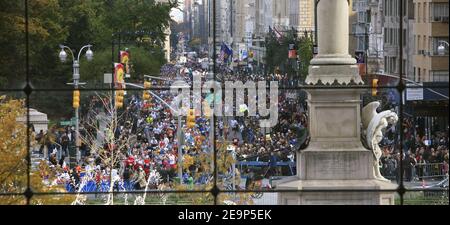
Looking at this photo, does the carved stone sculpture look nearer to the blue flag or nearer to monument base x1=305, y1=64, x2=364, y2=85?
monument base x1=305, y1=64, x2=364, y2=85

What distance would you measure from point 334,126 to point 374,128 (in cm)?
77

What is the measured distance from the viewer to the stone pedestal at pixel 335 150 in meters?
14.0

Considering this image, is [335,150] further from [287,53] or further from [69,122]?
[287,53]

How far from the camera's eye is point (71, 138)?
40.1 metres

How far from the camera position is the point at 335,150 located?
14.2m

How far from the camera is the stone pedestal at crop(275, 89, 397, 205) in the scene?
46.0 feet

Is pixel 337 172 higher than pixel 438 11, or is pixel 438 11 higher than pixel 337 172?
pixel 438 11

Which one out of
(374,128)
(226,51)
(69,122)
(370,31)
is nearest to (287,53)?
(370,31)

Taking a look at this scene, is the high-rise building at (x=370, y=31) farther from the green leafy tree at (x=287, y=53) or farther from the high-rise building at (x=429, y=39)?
the high-rise building at (x=429, y=39)

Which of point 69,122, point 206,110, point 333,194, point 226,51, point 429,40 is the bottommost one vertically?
point 69,122

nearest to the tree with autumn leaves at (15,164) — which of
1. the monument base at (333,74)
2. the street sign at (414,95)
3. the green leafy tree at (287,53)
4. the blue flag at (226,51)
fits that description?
the monument base at (333,74)

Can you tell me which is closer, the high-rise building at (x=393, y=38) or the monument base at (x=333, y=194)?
the monument base at (x=333, y=194)

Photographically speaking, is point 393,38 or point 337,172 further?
point 393,38

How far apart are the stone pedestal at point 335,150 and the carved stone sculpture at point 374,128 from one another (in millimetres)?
240
